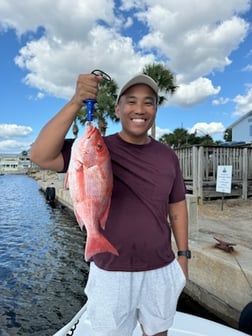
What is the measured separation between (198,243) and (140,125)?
412cm

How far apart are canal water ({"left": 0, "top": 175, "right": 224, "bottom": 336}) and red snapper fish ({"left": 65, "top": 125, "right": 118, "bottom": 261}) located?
3935 mm

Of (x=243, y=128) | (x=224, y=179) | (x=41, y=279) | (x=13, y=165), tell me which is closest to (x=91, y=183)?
(x=41, y=279)

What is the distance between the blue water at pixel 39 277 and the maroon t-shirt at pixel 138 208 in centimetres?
400

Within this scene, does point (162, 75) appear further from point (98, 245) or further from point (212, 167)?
point (98, 245)

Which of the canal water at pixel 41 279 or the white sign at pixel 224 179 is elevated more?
the white sign at pixel 224 179

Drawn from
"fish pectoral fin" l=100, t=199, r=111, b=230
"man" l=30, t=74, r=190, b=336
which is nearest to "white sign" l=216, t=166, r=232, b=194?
"man" l=30, t=74, r=190, b=336

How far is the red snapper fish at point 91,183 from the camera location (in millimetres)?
1569

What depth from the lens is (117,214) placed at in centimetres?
169

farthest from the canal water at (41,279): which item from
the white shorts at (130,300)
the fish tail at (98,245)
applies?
the fish tail at (98,245)

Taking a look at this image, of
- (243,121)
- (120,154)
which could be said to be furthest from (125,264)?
(243,121)

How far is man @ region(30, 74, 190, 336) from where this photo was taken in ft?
5.36

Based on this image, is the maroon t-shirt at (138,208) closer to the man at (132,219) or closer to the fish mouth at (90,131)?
the man at (132,219)

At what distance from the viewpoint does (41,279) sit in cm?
724

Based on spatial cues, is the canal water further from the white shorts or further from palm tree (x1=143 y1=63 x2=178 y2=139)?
palm tree (x1=143 y1=63 x2=178 y2=139)
